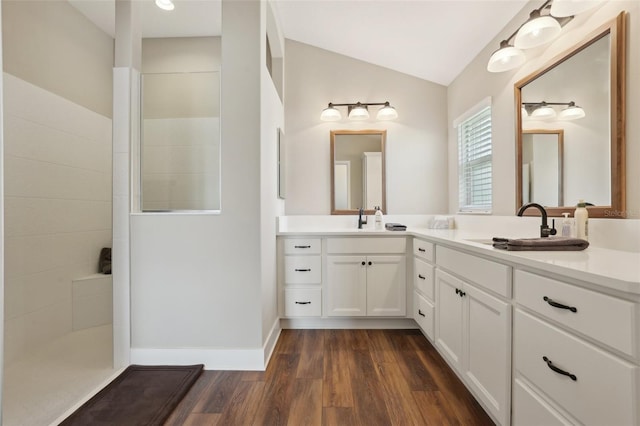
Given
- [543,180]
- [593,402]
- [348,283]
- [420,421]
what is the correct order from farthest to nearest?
[348,283] → [543,180] → [420,421] → [593,402]

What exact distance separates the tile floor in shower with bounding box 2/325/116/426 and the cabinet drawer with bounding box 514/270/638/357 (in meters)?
2.26

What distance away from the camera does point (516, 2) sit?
76.2 inches

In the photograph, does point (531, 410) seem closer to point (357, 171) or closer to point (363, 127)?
point (357, 171)

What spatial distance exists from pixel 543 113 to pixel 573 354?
148 centimetres

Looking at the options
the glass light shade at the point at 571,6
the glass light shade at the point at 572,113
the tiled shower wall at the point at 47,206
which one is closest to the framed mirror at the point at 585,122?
the glass light shade at the point at 572,113

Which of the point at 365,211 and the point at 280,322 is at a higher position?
the point at 365,211

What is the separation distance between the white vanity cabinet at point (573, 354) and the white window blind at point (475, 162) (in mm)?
1483

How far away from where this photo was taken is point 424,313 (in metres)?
2.23

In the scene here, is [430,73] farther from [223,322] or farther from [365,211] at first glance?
[223,322]

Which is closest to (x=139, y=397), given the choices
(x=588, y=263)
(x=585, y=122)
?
(x=588, y=263)

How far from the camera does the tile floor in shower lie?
152cm

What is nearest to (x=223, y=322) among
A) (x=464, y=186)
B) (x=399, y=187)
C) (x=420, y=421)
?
(x=420, y=421)

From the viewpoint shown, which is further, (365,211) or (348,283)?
(365,211)

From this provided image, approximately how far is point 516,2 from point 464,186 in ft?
4.70
